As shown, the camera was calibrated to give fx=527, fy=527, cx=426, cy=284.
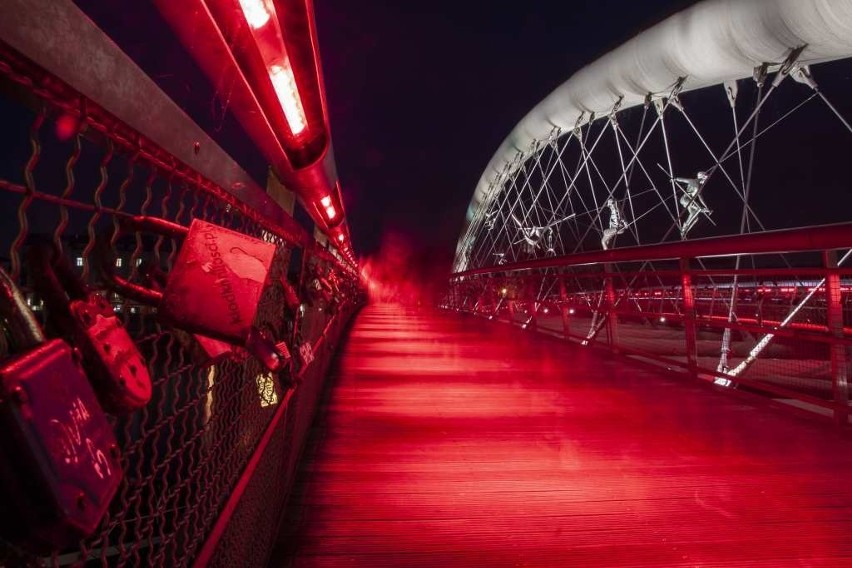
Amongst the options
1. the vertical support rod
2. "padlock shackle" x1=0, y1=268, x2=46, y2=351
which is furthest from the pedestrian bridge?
the vertical support rod

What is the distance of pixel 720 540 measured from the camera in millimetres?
1804

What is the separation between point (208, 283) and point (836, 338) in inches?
126

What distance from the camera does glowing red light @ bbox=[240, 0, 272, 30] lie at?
2.47 meters

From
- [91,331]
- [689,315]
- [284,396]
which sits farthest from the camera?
[689,315]

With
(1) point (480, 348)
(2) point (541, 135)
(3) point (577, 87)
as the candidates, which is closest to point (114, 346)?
(1) point (480, 348)

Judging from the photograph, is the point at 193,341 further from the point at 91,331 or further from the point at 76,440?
the point at 76,440

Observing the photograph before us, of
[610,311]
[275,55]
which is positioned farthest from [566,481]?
[610,311]

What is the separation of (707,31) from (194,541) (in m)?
13.1

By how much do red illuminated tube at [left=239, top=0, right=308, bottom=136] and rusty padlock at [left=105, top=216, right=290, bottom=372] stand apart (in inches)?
79.9

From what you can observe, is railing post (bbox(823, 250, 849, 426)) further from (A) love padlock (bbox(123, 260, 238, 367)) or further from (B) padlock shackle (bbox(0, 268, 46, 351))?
(B) padlock shackle (bbox(0, 268, 46, 351))

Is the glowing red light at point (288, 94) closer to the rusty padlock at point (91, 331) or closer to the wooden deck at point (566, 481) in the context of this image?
the wooden deck at point (566, 481)

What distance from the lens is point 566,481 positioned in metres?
2.25

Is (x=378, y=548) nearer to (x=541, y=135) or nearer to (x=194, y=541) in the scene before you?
(x=194, y=541)

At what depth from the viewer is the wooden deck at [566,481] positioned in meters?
1.76
